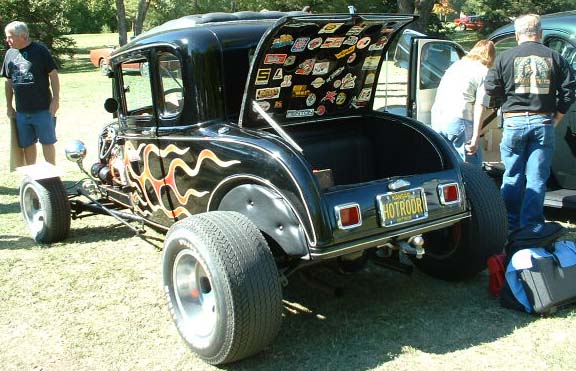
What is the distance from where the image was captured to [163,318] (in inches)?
164

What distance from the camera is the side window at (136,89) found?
15.7 ft

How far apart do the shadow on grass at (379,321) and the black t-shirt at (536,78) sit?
4.73 feet

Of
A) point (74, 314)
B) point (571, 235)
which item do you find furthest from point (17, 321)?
point (571, 235)

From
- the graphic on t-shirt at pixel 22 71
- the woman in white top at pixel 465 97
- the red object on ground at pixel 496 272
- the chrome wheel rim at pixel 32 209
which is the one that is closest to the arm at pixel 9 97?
the graphic on t-shirt at pixel 22 71

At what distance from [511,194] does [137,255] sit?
3.31 m

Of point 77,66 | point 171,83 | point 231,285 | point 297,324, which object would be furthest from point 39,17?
point 231,285

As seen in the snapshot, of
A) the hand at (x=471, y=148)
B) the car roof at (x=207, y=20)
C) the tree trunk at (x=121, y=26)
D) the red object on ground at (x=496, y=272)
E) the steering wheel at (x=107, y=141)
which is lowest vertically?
the red object on ground at (x=496, y=272)

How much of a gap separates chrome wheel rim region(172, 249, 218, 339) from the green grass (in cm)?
18

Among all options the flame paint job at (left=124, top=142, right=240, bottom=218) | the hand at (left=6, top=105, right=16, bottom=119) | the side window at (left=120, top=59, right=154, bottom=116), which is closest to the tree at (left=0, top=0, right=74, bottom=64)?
the hand at (left=6, top=105, right=16, bottom=119)

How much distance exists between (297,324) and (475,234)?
53.7 inches

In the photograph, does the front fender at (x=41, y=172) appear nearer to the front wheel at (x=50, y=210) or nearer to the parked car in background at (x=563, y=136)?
the front wheel at (x=50, y=210)

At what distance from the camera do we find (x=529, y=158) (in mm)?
5086

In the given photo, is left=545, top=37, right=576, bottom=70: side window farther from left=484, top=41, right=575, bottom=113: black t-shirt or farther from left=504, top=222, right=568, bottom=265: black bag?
left=504, top=222, right=568, bottom=265: black bag

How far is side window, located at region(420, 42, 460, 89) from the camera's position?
264 inches
